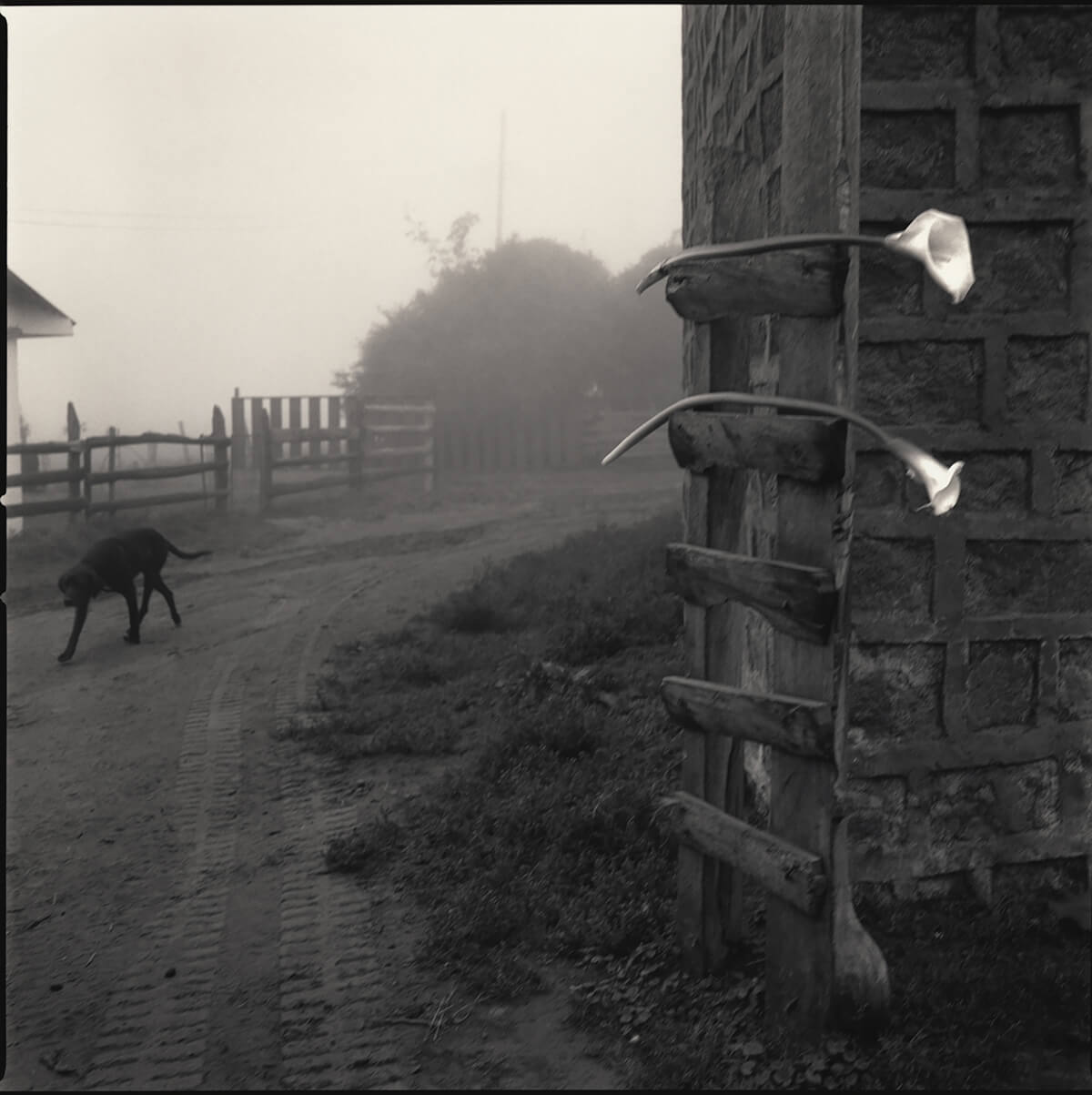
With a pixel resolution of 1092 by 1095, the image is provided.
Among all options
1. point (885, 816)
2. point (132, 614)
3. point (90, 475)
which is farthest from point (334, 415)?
point (885, 816)

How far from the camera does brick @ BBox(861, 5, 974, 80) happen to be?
14.3 feet

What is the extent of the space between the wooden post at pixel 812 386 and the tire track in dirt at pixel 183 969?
78.0 inches

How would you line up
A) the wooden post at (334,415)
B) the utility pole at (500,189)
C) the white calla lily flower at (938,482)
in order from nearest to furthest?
the white calla lily flower at (938,482)
the wooden post at (334,415)
the utility pole at (500,189)

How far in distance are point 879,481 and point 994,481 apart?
0.45m

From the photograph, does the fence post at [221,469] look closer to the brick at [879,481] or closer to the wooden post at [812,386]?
the brick at [879,481]

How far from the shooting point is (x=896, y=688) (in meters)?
4.64

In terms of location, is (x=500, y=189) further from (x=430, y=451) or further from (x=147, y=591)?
(x=147, y=591)

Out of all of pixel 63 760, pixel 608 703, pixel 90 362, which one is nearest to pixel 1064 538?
pixel 608 703

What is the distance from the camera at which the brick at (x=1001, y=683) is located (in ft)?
15.3

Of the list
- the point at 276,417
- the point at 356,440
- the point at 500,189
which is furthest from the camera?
the point at 500,189

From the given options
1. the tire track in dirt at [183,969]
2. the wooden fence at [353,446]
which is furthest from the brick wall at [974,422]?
the wooden fence at [353,446]

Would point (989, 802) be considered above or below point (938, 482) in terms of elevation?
below

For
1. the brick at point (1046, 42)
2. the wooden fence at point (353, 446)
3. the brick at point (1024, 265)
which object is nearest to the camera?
the brick at point (1046, 42)

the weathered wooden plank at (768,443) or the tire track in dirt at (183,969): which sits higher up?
the weathered wooden plank at (768,443)
